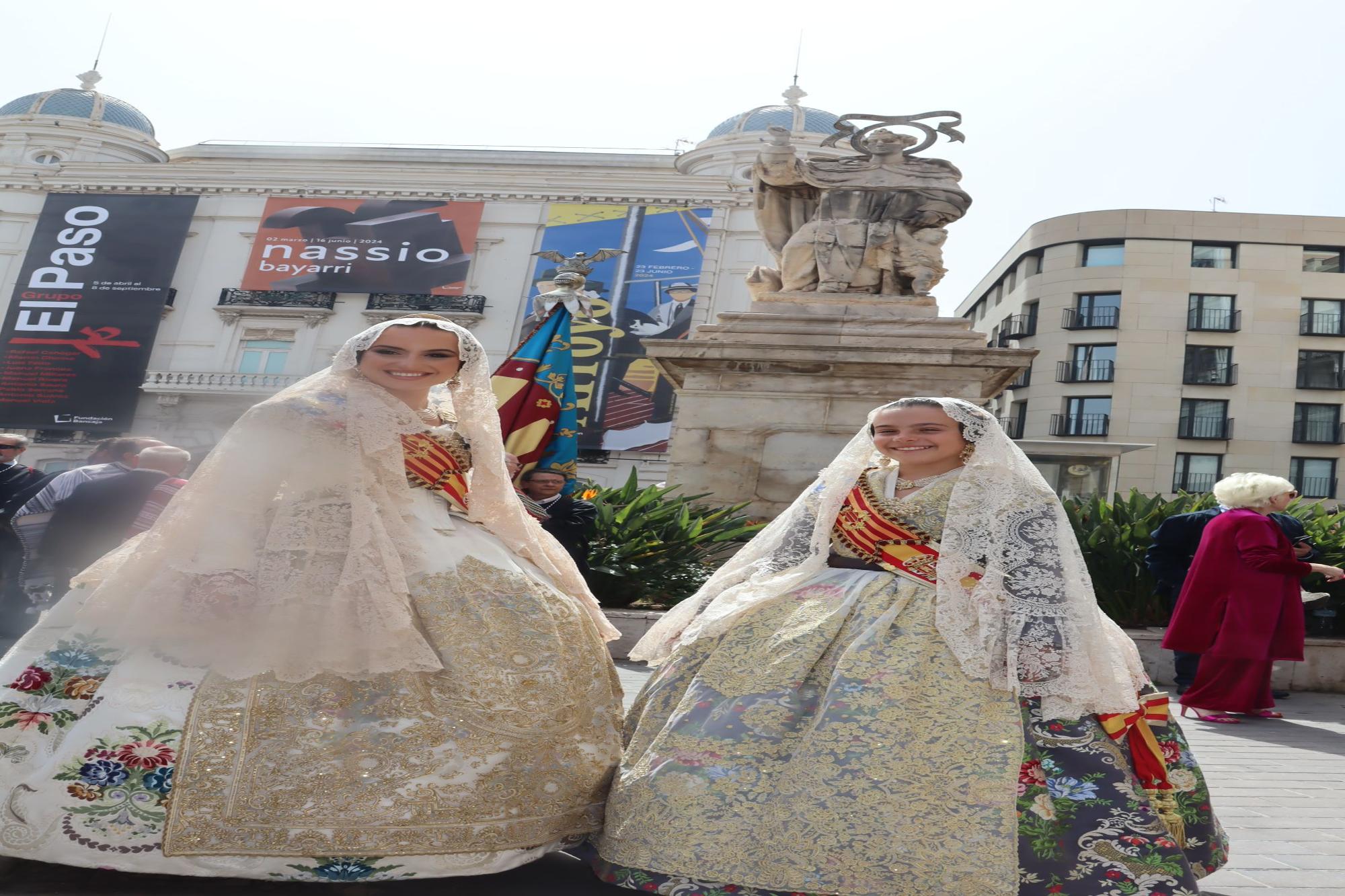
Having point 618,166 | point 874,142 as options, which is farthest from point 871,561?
point 618,166

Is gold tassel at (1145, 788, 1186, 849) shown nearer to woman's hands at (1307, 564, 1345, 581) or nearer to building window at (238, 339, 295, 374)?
woman's hands at (1307, 564, 1345, 581)

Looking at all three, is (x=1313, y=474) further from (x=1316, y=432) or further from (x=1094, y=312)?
(x=1094, y=312)

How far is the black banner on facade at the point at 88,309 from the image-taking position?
29.4 m

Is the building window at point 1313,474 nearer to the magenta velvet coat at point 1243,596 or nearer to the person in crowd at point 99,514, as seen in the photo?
the magenta velvet coat at point 1243,596

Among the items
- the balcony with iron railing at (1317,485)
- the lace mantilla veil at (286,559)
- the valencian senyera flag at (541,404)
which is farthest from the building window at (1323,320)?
the lace mantilla veil at (286,559)

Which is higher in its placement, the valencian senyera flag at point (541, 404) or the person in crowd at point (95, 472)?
the valencian senyera flag at point (541, 404)

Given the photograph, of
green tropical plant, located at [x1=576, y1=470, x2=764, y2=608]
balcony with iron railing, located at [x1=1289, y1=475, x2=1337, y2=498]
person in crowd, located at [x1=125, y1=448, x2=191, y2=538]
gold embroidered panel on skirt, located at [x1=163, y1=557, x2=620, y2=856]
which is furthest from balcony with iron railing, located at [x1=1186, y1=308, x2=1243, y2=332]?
gold embroidered panel on skirt, located at [x1=163, y1=557, x2=620, y2=856]

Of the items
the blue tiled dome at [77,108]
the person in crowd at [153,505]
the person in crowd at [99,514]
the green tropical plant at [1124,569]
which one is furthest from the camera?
the blue tiled dome at [77,108]

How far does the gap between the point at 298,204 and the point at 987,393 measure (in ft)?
90.1

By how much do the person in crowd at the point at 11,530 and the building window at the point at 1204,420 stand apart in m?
34.9

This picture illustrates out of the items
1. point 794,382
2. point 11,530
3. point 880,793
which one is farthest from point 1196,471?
point 880,793

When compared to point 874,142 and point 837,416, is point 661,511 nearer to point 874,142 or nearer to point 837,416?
point 837,416

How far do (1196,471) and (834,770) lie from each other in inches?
1425

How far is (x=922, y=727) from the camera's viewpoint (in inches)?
110
